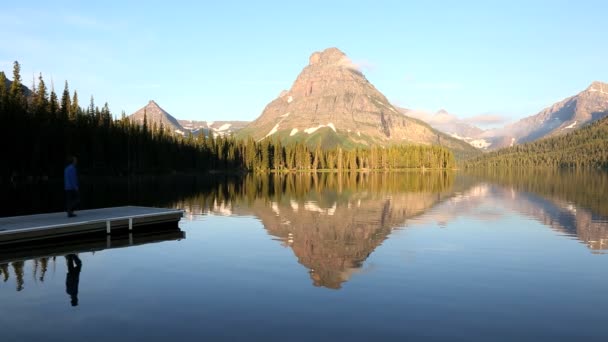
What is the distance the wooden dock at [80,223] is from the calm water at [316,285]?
50.5 inches

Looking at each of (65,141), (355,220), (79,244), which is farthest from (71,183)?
(65,141)

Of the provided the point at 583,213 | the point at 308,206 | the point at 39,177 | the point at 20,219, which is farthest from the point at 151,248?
the point at 39,177

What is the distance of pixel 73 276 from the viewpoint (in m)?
20.5

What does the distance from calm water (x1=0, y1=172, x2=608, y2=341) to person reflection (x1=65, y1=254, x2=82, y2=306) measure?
0.07 meters

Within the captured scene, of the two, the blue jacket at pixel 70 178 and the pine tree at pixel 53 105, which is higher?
the pine tree at pixel 53 105

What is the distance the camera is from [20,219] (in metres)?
30.4

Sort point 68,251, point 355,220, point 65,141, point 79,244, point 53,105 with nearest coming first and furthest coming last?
point 68,251, point 79,244, point 355,220, point 65,141, point 53,105

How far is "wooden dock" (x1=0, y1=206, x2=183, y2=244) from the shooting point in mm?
26734

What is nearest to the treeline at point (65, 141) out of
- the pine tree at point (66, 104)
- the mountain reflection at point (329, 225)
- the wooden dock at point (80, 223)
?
the pine tree at point (66, 104)

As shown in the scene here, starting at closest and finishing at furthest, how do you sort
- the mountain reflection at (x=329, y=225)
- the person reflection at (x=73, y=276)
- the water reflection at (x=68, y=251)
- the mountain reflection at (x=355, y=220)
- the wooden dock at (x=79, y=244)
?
the person reflection at (x=73, y=276) → the water reflection at (x=68, y=251) → the mountain reflection at (x=329, y=225) → the wooden dock at (x=79, y=244) → the mountain reflection at (x=355, y=220)

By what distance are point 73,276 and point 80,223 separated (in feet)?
32.3

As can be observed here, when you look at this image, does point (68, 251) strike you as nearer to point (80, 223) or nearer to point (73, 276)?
point (80, 223)

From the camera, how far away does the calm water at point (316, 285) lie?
14.0 metres

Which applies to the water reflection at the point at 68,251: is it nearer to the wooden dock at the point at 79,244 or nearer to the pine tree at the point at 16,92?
the wooden dock at the point at 79,244
